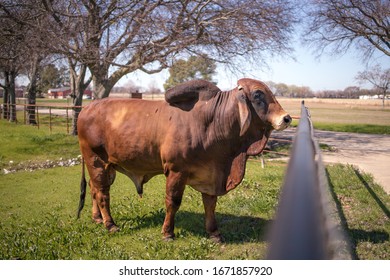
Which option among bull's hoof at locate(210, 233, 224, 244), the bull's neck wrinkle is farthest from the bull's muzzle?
bull's hoof at locate(210, 233, 224, 244)

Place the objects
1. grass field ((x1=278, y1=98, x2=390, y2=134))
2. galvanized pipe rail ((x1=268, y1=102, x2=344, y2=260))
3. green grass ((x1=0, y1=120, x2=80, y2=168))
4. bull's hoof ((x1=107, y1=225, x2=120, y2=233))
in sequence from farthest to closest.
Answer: grass field ((x1=278, y1=98, x2=390, y2=134))
green grass ((x1=0, y1=120, x2=80, y2=168))
bull's hoof ((x1=107, y1=225, x2=120, y2=233))
galvanized pipe rail ((x1=268, y1=102, x2=344, y2=260))

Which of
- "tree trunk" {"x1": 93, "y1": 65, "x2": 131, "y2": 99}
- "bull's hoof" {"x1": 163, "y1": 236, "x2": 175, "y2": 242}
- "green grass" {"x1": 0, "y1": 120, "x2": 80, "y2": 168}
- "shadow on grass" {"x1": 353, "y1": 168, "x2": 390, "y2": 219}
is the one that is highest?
"tree trunk" {"x1": 93, "y1": 65, "x2": 131, "y2": 99}

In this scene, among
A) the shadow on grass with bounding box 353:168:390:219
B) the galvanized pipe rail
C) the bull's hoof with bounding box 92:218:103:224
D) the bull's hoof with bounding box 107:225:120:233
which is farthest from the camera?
the shadow on grass with bounding box 353:168:390:219

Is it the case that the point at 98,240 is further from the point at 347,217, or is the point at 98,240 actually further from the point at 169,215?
the point at 347,217

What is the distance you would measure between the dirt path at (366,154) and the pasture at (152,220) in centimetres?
45

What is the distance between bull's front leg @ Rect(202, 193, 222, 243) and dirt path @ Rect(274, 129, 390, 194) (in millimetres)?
3043

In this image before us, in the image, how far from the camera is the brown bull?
3.01 m

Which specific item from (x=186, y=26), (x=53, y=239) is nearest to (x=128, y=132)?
(x=53, y=239)

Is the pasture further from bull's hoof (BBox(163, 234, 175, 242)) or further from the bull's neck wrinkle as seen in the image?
the bull's neck wrinkle

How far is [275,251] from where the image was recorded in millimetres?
498

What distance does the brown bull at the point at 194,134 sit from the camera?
118 inches

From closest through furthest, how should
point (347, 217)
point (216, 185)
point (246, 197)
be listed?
point (216, 185) → point (347, 217) → point (246, 197)

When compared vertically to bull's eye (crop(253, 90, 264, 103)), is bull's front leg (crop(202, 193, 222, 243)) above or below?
below

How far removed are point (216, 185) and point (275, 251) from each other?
9.00 feet
